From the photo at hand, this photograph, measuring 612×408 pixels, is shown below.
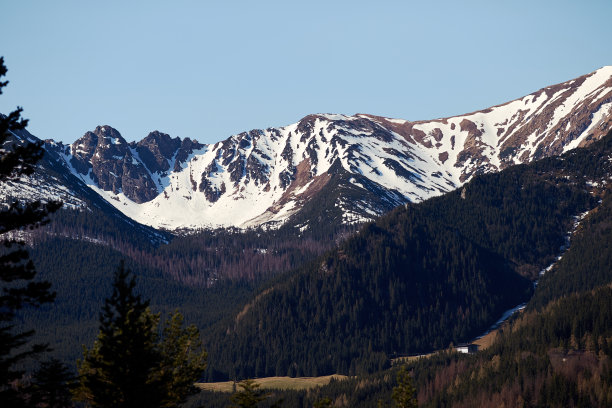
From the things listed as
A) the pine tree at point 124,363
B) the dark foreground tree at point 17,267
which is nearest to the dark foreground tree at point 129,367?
the pine tree at point 124,363

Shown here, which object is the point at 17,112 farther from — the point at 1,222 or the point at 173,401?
the point at 173,401

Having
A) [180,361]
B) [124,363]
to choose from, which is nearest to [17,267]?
[124,363]

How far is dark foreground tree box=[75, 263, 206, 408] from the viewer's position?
4862 centimetres

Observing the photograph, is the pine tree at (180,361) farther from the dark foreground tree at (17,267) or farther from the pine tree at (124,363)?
the dark foreground tree at (17,267)

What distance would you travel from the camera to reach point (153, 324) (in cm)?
5544

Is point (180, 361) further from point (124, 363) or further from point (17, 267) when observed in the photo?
point (17, 267)

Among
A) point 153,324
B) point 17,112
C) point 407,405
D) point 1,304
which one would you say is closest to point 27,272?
point 1,304

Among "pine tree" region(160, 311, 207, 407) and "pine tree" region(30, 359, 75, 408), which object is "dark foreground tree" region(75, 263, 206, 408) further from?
"pine tree" region(30, 359, 75, 408)

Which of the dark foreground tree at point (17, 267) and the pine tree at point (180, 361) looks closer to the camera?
the dark foreground tree at point (17, 267)

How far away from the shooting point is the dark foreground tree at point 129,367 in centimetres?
4862

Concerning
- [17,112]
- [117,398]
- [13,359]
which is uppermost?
[17,112]

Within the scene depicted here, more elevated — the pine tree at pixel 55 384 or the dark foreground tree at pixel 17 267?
the dark foreground tree at pixel 17 267

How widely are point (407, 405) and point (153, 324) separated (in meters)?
35.8

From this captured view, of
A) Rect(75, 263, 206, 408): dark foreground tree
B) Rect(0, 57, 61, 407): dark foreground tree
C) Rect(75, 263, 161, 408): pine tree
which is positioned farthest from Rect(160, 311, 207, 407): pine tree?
Rect(0, 57, 61, 407): dark foreground tree
